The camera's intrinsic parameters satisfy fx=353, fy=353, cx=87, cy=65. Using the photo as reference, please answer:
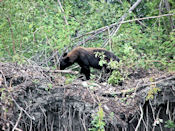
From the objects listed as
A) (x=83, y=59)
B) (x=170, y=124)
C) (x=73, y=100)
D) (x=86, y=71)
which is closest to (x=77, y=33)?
(x=83, y=59)

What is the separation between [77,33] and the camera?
11219mm

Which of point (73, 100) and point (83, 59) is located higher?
point (83, 59)

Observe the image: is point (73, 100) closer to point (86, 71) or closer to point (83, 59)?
point (86, 71)

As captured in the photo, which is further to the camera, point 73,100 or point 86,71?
point 86,71

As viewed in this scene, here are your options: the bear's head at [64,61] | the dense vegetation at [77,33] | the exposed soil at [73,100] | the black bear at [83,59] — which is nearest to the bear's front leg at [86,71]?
Result: the black bear at [83,59]

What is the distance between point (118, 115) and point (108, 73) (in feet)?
8.00

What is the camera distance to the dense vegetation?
8789mm

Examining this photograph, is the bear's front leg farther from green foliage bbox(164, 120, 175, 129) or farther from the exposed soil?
green foliage bbox(164, 120, 175, 129)

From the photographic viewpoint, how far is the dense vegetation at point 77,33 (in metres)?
8.79

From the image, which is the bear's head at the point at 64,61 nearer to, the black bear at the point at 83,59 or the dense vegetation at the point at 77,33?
the black bear at the point at 83,59

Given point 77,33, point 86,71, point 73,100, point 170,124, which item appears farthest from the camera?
point 77,33

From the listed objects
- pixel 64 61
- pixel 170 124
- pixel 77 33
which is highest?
pixel 77 33

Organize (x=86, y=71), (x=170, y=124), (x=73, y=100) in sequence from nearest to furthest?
(x=73, y=100), (x=170, y=124), (x=86, y=71)

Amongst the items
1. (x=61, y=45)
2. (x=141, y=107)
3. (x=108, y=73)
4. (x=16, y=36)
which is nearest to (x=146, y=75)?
(x=108, y=73)
